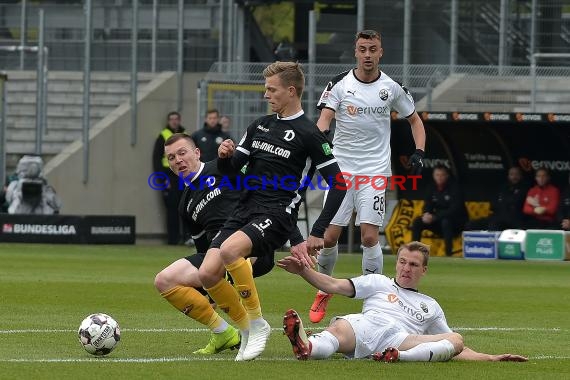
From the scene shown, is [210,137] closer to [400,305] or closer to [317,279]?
[400,305]

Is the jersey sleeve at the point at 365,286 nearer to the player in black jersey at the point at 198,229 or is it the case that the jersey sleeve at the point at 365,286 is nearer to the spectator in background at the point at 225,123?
the player in black jersey at the point at 198,229

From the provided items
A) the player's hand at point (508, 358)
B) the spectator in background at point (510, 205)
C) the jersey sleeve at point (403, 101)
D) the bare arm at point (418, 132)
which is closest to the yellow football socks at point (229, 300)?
the player's hand at point (508, 358)

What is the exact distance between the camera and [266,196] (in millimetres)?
9383

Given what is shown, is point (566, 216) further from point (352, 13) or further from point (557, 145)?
point (352, 13)

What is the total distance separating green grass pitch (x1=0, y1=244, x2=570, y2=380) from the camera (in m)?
8.60

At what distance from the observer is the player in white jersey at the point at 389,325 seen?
355 inches

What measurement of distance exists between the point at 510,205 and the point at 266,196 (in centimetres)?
1459

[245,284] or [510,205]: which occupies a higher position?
[245,284]

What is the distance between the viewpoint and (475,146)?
24875 millimetres

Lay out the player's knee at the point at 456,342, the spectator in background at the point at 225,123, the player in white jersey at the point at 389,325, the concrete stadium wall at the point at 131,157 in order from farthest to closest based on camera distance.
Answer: the concrete stadium wall at the point at 131,157, the spectator in background at the point at 225,123, the player's knee at the point at 456,342, the player in white jersey at the point at 389,325

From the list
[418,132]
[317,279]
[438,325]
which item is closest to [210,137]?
[418,132]

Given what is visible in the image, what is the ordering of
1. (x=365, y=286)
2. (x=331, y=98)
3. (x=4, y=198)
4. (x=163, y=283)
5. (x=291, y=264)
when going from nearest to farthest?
(x=291, y=264) < (x=365, y=286) < (x=163, y=283) < (x=331, y=98) < (x=4, y=198)

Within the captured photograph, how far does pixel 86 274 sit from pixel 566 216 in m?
8.64

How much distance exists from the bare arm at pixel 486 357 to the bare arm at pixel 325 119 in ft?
11.3
